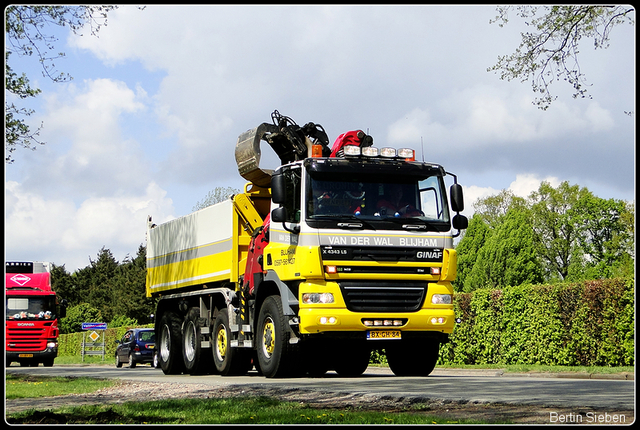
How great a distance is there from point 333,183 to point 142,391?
4.64m

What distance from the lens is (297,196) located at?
555 inches

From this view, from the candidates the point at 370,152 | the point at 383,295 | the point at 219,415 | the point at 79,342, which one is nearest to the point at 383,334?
the point at 383,295

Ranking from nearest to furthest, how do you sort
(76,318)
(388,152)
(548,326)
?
(388,152)
(548,326)
(76,318)

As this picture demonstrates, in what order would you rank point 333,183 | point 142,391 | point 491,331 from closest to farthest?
point 142,391, point 333,183, point 491,331

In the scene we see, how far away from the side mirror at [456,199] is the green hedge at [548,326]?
9175 mm

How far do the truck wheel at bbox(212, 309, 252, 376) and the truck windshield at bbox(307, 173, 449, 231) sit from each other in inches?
184

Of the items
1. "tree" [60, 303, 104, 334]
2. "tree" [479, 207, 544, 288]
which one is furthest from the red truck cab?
"tree" [60, 303, 104, 334]

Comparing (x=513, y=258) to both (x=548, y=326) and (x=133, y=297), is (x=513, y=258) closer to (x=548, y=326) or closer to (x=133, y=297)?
(x=548, y=326)

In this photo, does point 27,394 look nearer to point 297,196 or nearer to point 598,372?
point 297,196

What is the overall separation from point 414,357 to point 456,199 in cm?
346

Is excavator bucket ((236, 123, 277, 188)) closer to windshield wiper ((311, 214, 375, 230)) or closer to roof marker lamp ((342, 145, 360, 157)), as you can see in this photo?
roof marker lamp ((342, 145, 360, 157))

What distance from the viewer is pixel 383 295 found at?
13.9 meters

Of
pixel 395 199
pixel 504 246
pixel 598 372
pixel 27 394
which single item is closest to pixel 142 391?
pixel 27 394

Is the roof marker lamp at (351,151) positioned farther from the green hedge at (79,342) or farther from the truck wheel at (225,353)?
the green hedge at (79,342)
